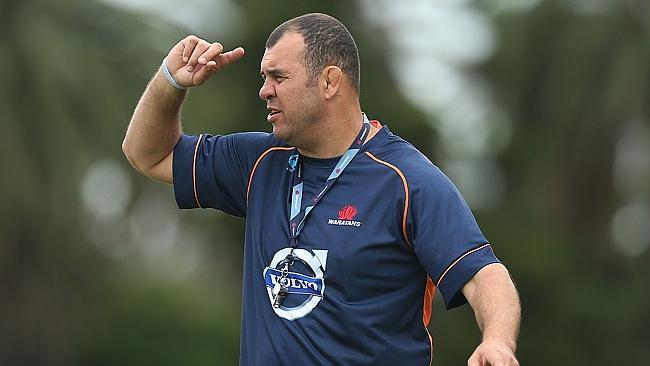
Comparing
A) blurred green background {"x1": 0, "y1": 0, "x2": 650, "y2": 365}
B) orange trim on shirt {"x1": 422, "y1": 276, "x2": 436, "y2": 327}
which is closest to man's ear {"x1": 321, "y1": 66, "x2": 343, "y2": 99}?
orange trim on shirt {"x1": 422, "y1": 276, "x2": 436, "y2": 327}

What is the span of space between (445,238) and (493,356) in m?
0.77

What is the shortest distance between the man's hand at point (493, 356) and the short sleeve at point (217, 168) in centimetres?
185

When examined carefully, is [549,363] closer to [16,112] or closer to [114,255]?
[114,255]

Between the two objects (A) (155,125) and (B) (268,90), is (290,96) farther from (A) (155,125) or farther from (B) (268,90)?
(A) (155,125)

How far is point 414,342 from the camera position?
25.6ft

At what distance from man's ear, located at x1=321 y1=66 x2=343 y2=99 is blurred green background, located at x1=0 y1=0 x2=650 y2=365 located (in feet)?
44.5

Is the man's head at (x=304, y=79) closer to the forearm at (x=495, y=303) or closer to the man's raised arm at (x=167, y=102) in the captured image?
the man's raised arm at (x=167, y=102)

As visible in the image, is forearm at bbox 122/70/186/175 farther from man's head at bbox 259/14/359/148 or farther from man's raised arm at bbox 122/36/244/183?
man's head at bbox 259/14/359/148

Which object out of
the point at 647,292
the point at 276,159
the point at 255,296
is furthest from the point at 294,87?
the point at 647,292

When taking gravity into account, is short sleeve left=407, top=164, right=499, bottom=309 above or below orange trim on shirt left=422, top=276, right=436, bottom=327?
above

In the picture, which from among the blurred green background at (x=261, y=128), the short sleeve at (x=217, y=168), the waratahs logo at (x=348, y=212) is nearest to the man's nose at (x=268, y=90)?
the short sleeve at (x=217, y=168)

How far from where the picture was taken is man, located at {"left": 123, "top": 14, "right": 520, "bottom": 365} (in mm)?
7582

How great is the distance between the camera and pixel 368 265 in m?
7.70

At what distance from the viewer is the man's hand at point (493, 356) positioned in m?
6.94
